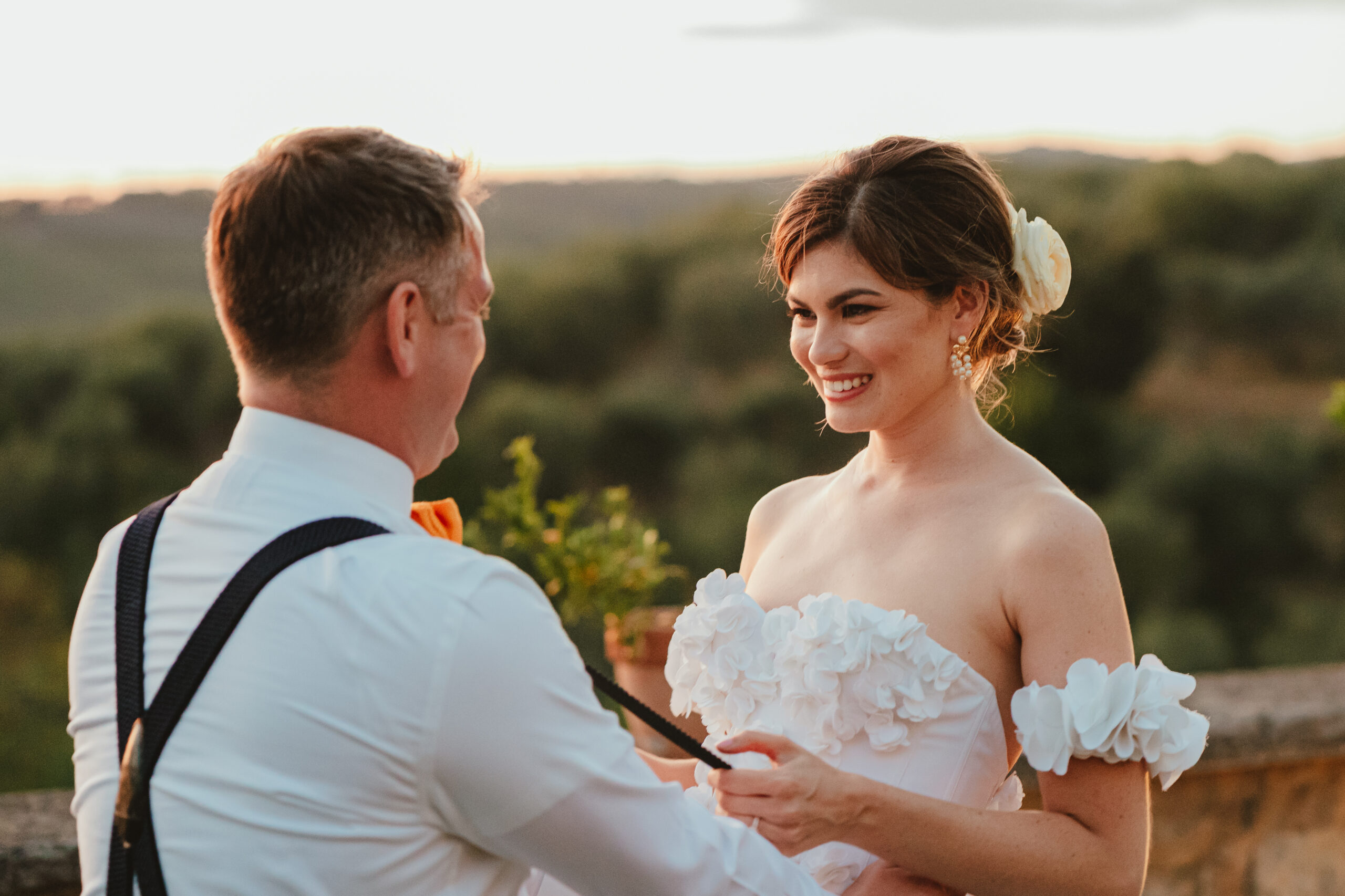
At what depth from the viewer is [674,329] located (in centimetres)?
1420

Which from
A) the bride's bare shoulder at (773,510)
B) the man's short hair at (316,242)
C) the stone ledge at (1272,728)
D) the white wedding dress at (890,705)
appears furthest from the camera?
the stone ledge at (1272,728)

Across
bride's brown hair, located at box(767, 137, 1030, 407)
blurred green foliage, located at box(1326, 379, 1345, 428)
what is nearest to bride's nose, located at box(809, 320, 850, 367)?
bride's brown hair, located at box(767, 137, 1030, 407)

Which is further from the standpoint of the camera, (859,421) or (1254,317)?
(1254,317)

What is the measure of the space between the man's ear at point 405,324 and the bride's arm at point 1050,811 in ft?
2.68

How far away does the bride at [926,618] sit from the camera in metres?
1.82

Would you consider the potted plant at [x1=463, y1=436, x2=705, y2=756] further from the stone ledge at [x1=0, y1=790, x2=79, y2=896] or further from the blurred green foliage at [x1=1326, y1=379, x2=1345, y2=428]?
the blurred green foliage at [x1=1326, y1=379, x2=1345, y2=428]

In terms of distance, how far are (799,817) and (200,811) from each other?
86 cm

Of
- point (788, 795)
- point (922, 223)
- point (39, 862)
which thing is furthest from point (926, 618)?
point (39, 862)

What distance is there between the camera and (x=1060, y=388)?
1274cm

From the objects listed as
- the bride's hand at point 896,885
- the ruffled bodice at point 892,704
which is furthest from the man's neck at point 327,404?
the bride's hand at point 896,885

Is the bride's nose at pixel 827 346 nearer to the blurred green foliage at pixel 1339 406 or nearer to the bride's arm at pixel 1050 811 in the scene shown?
the bride's arm at pixel 1050 811

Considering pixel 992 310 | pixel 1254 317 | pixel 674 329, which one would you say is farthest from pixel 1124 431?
pixel 992 310

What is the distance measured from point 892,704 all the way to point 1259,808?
165 cm

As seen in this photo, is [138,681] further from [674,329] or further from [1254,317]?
[1254,317]
